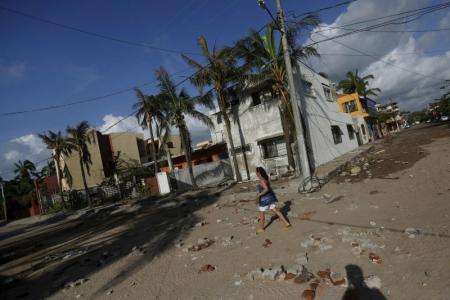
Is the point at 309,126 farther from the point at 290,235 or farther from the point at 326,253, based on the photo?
the point at 326,253

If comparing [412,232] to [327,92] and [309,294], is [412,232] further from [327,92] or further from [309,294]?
[327,92]

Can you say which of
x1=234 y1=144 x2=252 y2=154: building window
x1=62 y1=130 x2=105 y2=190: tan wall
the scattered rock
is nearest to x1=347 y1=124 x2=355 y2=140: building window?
x1=234 y1=144 x2=252 y2=154: building window

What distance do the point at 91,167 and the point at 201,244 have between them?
29.7m

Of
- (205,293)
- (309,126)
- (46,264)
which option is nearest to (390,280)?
(205,293)

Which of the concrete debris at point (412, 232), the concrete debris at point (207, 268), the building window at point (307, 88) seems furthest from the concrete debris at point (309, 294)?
the building window at point (307, 88)

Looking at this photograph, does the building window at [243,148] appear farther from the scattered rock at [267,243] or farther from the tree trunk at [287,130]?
the scattered rock at [267,243]

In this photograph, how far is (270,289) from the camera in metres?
4.52

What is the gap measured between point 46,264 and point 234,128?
14.3 metres

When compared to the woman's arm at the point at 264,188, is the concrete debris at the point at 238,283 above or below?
below

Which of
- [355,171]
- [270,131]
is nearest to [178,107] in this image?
[270,131]

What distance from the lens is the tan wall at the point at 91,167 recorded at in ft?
110

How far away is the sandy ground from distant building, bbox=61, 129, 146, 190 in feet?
75.8

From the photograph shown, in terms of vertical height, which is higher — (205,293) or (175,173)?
(175,173)

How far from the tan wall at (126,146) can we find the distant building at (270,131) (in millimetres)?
20202
